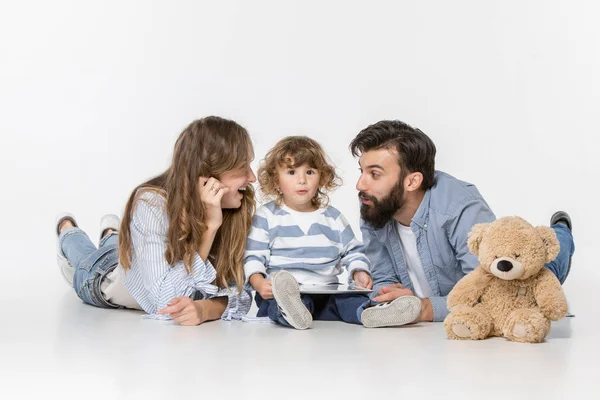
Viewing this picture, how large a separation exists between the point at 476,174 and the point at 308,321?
127 inches

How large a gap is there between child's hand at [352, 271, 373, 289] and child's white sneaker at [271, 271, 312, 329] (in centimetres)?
45

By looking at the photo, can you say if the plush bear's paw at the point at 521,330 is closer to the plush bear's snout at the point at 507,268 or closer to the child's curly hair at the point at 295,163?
the plush bear's snout at the point at 507,268

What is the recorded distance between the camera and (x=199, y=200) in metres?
4.25

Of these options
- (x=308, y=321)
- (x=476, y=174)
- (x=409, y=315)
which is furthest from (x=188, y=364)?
(x=476, y=174)

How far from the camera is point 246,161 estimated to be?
439 centimetres

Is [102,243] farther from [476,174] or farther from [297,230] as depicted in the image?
[476,174]

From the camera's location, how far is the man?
427 centimetres

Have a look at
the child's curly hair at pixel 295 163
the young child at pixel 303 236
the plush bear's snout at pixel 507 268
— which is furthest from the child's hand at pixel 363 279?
the plush bear's snout at pixel 507 268

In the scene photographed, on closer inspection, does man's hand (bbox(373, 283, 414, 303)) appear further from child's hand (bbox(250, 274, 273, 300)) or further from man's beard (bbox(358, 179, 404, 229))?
child's hand (bbox(250, 274, 273, 300))

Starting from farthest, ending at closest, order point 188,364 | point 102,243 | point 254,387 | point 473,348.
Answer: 1. point 102,243
2. point 473,348
3. point 188,364
4. point 254,387

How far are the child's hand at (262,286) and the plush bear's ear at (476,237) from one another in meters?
0.92

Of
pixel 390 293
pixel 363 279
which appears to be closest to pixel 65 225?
pixel 363 279

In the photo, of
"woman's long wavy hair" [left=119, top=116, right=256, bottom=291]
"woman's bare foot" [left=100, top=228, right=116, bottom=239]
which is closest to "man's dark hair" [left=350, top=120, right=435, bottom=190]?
"woman's long wavy hair" [left=119, top=116, right=256, bottom=291]

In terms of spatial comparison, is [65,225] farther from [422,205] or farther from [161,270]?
[422,205]
